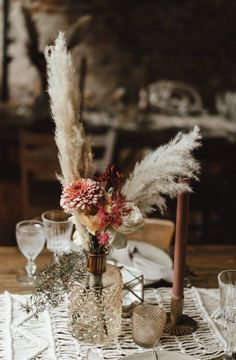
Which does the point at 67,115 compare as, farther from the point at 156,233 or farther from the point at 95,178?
the point at 156,233

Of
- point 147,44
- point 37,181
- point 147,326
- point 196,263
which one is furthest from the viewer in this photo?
point 147,44

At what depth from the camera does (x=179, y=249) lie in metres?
1.50

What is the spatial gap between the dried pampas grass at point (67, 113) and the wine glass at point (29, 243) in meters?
0.41

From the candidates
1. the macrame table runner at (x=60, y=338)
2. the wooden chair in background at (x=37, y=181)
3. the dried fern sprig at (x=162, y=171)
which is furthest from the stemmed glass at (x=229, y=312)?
the wooden chair in background at (x=37, y=181)

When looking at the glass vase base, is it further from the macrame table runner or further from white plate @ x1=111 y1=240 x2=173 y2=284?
white plate @ x1=111 y1=240 x2=173 y2=284

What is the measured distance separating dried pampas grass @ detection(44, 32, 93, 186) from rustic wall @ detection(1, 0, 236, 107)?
376 centimetres

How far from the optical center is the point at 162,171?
4.47 ft

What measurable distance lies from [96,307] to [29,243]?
401 millimetres

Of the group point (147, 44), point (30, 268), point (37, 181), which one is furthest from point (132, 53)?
point (30, 268)

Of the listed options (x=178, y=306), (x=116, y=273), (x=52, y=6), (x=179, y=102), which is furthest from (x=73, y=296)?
(x=52, y=6)

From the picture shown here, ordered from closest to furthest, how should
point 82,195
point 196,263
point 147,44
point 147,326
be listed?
point 82,195
point 147,326
point 196,263
point 147,44

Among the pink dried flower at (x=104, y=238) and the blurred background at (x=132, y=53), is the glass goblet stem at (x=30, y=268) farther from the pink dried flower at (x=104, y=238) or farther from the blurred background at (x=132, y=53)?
the blurred background at (x=132, y=53)

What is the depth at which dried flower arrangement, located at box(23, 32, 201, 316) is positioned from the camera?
1.32 meters

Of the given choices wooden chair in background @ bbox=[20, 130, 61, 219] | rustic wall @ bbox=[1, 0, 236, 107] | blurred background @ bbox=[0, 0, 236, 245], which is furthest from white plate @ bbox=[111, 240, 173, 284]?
rustic wall @ bbox=[1, 0, 236, 107]
